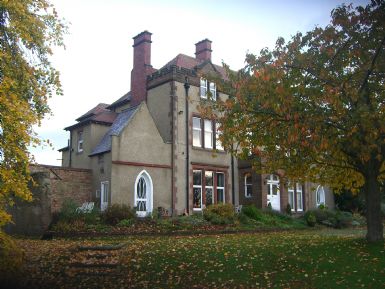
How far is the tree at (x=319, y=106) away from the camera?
11211mm

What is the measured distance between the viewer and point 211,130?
30.0 meters

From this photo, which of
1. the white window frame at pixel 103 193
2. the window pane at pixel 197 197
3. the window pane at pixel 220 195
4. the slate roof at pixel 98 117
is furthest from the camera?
the window pane at pixel 220 195

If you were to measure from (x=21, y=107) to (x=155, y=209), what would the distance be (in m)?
14.8

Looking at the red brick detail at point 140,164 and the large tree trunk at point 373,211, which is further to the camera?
the red brick detail at point 140,164

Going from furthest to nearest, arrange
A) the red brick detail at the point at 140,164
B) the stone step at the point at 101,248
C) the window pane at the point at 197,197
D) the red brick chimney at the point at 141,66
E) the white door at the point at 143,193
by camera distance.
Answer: the red brick chimney at the point at 141,66 → the window pane at the point at 197,197 → the white door at the point at 143,193 → the red brick detail at the point at 140,164 → the stone step at the point at 101,248

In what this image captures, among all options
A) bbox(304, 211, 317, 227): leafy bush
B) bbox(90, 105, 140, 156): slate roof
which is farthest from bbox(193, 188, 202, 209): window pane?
bbox(304, 211, 317, 227): leafy bush

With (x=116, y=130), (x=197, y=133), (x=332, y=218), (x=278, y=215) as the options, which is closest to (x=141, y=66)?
(x=197, y=133)

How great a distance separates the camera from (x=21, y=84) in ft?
46.7

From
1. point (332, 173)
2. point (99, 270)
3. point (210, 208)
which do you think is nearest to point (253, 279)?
point (99, 270)

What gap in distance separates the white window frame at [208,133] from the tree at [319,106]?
14675mm

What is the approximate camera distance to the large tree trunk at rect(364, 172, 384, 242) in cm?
1337

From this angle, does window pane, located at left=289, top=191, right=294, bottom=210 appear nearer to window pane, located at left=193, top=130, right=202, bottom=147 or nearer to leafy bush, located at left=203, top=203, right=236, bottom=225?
window pane, located at left=193, top=130, right=202, bottom=147

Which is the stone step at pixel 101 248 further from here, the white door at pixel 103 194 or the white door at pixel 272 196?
the white door at pixel 272 196

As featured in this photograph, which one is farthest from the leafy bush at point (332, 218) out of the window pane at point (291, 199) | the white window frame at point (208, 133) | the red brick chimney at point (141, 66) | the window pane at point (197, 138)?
the red brick chimney at point (141, 66)
